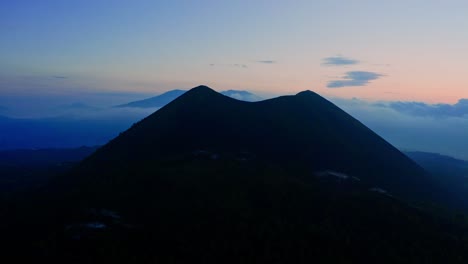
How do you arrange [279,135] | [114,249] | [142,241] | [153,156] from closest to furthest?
[114,249]
[142,241]
[153,156]
[279,135]

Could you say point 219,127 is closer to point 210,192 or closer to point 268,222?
point 210,192

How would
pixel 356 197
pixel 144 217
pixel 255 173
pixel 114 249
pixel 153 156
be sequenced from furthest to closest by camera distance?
1. pixel 153 156
2. pixel 255 173
3. pixel 356 197
4. pixel 144 217
5. pixel 114 249

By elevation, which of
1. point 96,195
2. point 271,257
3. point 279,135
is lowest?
point 271,257

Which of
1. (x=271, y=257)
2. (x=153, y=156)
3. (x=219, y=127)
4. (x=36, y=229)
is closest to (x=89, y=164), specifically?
(x=153, y=156)

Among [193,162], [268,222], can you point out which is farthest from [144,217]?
[193,162]

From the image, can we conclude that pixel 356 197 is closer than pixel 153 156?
Yes

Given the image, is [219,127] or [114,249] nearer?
[114,249]

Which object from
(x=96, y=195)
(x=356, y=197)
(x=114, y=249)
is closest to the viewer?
(x=114, y=249)

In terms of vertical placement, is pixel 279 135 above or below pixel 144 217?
above

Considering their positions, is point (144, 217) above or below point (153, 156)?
below

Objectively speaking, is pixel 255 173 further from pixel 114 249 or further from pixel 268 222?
pixel 114 249
